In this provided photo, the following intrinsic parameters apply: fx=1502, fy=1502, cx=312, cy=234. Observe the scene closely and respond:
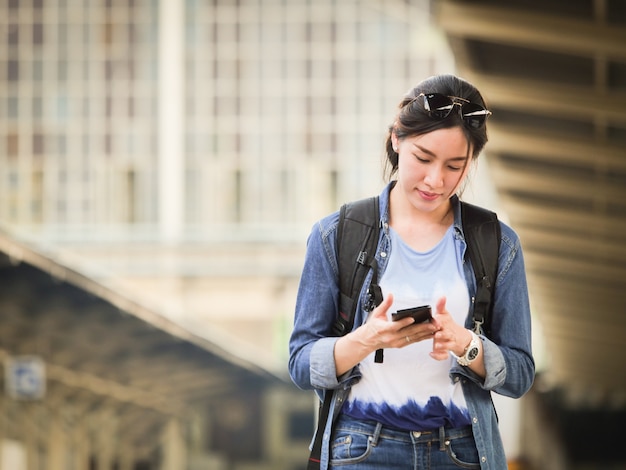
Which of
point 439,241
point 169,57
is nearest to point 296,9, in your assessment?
point 169,57

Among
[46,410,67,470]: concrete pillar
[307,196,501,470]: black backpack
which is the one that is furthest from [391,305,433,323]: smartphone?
[46,410,67,470]: concrete pillar

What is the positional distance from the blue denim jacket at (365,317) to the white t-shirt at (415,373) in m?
0.02

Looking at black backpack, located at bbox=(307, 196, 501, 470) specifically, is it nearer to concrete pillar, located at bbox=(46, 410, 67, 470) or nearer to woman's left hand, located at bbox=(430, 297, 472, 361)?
woman's left hand, located at bbox=(430, 297, 472, 361)

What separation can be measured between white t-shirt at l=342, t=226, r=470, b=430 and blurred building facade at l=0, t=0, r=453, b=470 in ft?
256

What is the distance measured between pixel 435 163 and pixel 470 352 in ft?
1.37

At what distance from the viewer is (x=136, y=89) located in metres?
85.6

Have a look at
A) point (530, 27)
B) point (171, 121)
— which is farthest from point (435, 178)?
point (171, 121)

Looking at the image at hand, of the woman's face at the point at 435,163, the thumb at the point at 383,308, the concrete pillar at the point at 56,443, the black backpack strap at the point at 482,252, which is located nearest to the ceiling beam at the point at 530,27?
the black backpack strap at the point at 482,252

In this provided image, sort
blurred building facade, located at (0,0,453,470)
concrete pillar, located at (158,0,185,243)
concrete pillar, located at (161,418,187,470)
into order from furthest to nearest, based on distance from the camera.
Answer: concrete pillar, located at (158,0,185,243) < blurred building facade, located at (0,0,453,470) < concrete pillar, located at (161,418,187,470)

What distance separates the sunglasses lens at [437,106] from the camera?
3.28 meters

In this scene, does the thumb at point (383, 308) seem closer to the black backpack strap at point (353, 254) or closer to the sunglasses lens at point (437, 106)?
the black backpack strap at point (353, 254)

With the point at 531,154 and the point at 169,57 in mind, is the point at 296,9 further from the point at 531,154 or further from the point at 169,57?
the point at 531,154

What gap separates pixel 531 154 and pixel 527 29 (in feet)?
18.8

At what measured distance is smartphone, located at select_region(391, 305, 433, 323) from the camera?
9.96ft
